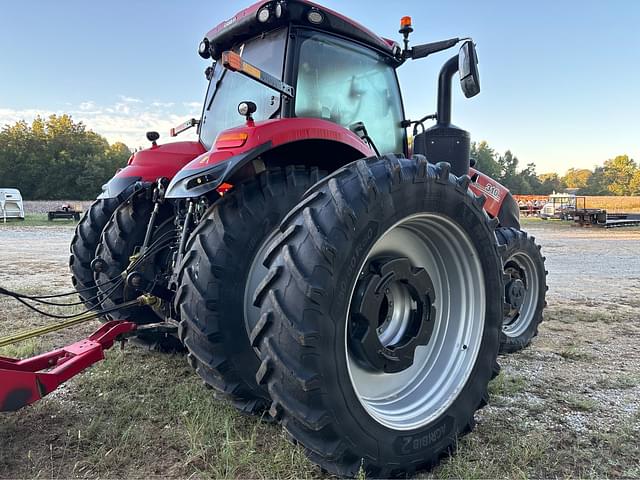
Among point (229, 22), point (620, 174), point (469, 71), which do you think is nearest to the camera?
point (469, 71)

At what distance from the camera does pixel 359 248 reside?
1.79 meters

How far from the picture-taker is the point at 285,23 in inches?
108

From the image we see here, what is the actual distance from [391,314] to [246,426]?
0.92 meters

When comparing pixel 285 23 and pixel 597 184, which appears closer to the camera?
pixel 285 23

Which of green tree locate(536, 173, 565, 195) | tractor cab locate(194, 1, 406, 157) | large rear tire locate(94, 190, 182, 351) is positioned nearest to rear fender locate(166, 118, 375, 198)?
tractor cab locate(194, 1, 406, 157)

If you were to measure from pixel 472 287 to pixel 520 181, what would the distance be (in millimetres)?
79683

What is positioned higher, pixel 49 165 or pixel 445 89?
pixel 49 165

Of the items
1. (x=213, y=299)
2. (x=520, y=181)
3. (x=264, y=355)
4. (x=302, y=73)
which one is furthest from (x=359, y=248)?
(x=520, y=181)

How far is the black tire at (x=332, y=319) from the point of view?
5.38ft

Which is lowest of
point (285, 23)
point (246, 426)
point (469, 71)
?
point (246, 426)

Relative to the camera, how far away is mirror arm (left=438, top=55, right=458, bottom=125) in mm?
3395

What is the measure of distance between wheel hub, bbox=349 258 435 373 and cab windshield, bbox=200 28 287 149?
4.24ft

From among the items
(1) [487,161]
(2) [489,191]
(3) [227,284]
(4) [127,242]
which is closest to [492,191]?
(2) [489,191]

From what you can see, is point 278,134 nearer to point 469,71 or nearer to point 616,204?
point 469,71
